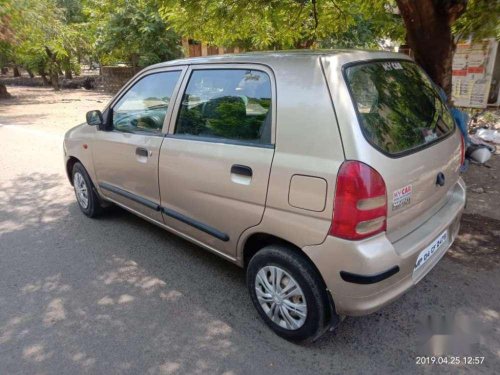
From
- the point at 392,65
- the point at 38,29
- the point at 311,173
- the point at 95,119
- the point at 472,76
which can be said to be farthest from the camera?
the point at 38,29

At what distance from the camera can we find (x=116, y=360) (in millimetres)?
2428

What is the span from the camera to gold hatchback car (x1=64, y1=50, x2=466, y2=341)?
6.88ft

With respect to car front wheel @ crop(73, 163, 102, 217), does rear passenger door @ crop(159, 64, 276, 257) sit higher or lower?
higher

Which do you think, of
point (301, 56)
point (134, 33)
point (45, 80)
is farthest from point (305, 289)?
point (45, 80)

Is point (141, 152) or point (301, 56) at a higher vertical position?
point (301, 56)

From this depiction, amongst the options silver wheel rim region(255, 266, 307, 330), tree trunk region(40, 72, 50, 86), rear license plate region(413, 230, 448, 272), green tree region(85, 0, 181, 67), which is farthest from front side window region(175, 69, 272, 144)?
tree trunk region(40, 72, 50, 86)

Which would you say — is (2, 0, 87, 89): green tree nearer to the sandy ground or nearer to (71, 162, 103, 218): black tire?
(71, 162, 103, 218): black tire

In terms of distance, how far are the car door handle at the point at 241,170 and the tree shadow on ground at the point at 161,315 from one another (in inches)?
41.8

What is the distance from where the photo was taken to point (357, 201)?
2037 mm

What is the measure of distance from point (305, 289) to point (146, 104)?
7.40ft

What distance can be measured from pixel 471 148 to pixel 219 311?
4.36 m

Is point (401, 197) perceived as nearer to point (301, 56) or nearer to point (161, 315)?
point (301, 56)

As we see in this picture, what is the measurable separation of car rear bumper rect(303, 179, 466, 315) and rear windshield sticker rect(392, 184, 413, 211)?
0.19 meters

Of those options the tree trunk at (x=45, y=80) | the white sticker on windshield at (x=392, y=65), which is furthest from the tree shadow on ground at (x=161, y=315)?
the tree trunk at (x=45, y=80)
